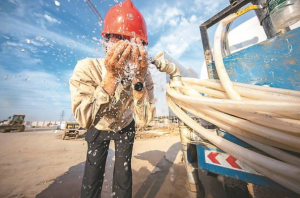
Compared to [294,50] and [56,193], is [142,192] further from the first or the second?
[294,50]

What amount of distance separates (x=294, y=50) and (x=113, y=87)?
1733mm

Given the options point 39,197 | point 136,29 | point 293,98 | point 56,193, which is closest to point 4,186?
point 39,197

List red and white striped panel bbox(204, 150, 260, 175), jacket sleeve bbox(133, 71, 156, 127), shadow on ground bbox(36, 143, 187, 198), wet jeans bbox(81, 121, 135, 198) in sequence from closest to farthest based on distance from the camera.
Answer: red and white striped panel bbox(204, 150, 260, 175) → wet jeans bbox(81, 121, 135, 198) → jacket sleeve bbox(133, 71, 156, 127) → shadow on ground bbox(36, 143, 187, 198)

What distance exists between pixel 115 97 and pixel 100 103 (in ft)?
0.93

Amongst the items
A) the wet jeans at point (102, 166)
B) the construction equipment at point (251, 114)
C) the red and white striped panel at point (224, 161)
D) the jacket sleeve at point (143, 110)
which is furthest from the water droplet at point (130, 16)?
the red and white striped panel at point (224, 161)

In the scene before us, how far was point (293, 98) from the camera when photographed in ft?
2.47

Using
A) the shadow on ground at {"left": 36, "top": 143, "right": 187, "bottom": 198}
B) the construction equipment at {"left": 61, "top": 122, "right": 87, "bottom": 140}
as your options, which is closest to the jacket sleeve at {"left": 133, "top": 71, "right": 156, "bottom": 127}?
the shadow on ground at {"left": 36, "top": 143, "right": 187, "bottom": 198}

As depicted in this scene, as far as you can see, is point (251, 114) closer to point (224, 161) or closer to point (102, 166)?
point (224, 161)

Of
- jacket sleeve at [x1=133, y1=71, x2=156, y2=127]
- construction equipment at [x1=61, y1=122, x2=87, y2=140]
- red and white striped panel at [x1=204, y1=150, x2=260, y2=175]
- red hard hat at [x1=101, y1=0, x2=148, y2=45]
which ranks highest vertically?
red hard hat at [x1=101, y1=0, x2=148, y2=45]

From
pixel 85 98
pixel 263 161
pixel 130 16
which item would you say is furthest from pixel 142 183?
pixel 130 16

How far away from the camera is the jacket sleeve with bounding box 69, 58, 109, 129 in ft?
4.58

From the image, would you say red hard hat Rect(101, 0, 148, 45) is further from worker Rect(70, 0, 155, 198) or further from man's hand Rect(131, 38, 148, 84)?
man's hand Rect(131, 38, 148, 84)

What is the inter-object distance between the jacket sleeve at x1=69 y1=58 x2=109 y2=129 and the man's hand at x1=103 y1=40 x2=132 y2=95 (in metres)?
0.20

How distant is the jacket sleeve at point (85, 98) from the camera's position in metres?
1.40
